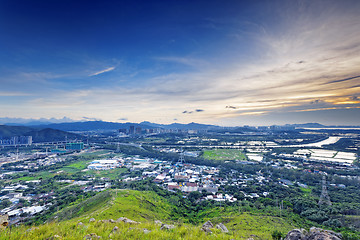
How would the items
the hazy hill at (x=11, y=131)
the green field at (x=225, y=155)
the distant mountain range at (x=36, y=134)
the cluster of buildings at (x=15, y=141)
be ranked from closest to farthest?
the green field at (x=225, y=155) → the cluster of buildings at (x=15, y=141) → the hazy hill at (x=11, y=131) → the distant mountain range at (x=36, y=134)

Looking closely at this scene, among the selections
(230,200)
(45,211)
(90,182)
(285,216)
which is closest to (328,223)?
(285,216)

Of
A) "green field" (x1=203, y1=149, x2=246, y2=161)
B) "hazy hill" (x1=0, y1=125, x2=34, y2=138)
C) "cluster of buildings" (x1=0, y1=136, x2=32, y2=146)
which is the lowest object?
"green field" (x1=203, y1=149, x2=246, y2=161)

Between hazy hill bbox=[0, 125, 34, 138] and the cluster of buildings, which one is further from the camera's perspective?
hazy hill bbox=[0, 125, 34, 138]

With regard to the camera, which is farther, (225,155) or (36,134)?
(36,134)

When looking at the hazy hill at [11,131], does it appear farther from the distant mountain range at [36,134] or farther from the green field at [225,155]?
the green field at [225,155]

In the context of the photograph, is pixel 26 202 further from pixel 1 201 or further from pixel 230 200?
pixel 230 200

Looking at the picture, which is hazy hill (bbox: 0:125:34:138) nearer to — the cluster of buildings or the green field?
the cluster of buildings

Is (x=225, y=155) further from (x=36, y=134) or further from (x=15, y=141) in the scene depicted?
(x=36, y=134)

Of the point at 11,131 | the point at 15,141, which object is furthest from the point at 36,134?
the point at 15,141

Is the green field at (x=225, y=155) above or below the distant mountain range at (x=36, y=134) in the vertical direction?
below

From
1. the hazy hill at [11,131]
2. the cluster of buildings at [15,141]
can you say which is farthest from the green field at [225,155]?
the hazy hill at [11,131]

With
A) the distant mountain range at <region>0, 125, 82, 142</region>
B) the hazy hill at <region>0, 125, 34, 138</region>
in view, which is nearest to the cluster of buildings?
the distant mountain range at <region>0, 125, 82, 142</region>
